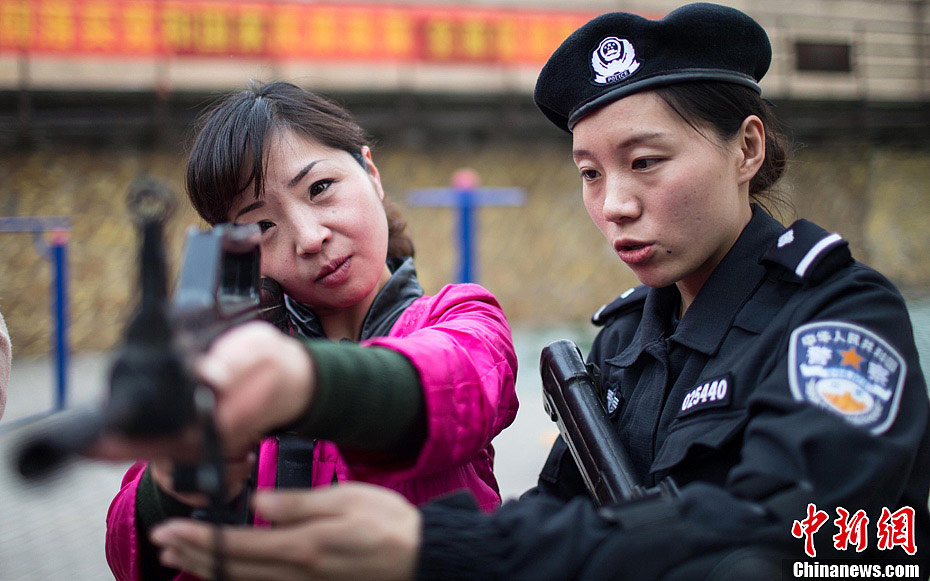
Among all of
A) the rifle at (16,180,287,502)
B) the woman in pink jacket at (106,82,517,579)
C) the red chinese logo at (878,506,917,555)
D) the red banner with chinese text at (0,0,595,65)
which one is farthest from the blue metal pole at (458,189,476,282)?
the red banner with chinese text at (0,0,595,65)

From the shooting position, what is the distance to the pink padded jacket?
945 mm

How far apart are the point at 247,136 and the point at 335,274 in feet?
1.08

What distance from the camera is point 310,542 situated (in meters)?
0.80

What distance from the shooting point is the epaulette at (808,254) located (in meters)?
1.16

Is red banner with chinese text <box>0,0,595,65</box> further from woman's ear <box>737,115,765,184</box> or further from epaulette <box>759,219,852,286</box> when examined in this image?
epaulette <box>759,219,852,286</box>

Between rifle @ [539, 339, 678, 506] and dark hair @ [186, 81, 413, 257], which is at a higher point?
dark hair @ [186, 81, 413, 257]

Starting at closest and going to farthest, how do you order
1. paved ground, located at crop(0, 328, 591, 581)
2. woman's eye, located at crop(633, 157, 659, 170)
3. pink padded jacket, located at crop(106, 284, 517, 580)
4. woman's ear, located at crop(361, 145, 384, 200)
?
pink padded jacket, located at crop(106, 284, 517, 580), woman's eye, located at crop(633, 157, 659, 170), woman's ear, located at crop(361, 145, 384, 200), paved ground, located at crop(0, 328, 591, 581)

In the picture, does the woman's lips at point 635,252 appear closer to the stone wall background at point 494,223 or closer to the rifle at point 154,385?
the rifle at point 154,385

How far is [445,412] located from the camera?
943mm

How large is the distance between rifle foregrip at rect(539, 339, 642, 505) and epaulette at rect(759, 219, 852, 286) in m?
0.42

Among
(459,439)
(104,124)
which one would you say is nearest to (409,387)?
(459,439)

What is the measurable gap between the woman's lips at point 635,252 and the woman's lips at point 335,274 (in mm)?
548

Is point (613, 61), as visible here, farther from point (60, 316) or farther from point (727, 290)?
point (60, 316)

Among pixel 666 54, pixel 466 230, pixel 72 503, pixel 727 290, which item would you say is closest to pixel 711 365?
pixel 727 290
